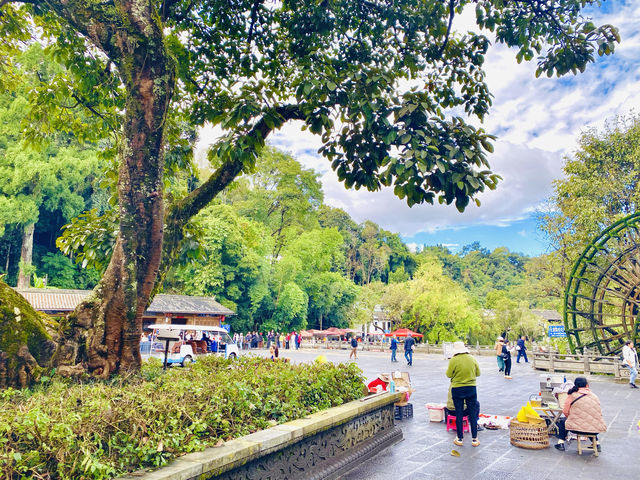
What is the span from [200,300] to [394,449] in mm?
26180

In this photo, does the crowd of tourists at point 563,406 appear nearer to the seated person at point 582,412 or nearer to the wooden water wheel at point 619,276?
the seated person at point 582,412

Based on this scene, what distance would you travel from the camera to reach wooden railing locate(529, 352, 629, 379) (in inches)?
711

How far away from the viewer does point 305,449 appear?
475 cm

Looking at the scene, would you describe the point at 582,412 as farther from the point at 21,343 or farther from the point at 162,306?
the point at 162,306

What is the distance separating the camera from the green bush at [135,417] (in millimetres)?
2910

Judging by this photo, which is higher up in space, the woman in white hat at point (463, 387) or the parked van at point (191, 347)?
the woman in white hat at point (463, 387)

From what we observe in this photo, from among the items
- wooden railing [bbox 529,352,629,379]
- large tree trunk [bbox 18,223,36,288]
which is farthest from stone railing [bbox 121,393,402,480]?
large tree trunk [bbox 18,223,36,288]

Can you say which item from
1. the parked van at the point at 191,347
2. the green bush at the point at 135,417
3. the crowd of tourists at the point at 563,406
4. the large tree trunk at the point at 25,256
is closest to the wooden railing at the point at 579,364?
the crowd of tourists at the point at 563,406

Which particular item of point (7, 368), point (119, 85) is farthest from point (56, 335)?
point (119, 85)

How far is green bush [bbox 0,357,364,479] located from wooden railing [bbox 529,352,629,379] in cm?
1695

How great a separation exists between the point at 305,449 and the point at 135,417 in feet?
6.49

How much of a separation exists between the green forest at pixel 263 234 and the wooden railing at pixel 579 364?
677 centimetres

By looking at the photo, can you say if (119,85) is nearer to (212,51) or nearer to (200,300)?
(212,51)

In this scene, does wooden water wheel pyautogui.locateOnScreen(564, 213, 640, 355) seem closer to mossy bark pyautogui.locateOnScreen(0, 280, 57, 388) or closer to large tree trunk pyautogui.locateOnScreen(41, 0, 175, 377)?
large tree trunk pyautogui.locateOnScreen(41, 0, 175, 377)
